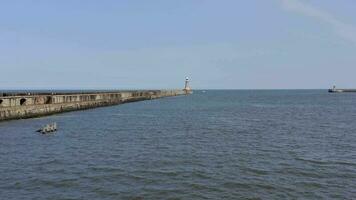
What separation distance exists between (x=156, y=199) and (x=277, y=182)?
602 centimetres

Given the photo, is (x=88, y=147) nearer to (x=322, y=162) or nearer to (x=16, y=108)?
(x=322, y=162)

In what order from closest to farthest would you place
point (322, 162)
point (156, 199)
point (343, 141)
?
1. point (156, 199)
2. point (322, 162)
3. point (343, 141)

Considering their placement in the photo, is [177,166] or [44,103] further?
[44,103]

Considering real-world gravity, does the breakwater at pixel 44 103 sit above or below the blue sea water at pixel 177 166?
above

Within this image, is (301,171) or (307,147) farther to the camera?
(307,147)

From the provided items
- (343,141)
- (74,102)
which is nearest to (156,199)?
(343,141)

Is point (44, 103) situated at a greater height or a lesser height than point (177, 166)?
greater

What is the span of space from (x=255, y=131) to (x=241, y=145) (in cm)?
1098

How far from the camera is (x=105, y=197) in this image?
17.5 m

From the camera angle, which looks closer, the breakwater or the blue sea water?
the blue sea water

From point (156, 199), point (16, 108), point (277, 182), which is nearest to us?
point (156, 199)

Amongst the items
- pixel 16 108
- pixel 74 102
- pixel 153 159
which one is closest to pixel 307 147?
pixel 153 159

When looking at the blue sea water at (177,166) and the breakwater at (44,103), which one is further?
the breakwater at (44,103)

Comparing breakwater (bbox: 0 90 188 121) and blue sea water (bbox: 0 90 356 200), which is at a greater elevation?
breakwater (bbox: 0 90 188 121)
